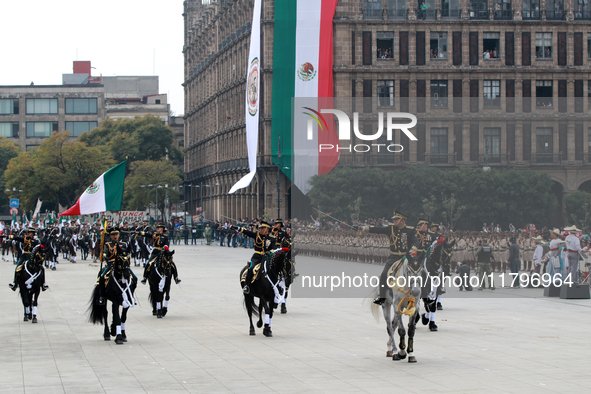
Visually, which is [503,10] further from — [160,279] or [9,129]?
[9,129]

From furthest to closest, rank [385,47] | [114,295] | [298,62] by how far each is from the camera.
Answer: [385,47], [298,62], [114,295]

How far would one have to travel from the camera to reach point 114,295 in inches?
590

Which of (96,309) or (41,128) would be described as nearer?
(96,309)

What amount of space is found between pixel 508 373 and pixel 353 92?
6021 centimetres

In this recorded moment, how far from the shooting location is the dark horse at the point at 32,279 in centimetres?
1811

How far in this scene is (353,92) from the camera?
232 ft

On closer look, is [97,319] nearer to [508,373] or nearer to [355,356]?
[355,356]

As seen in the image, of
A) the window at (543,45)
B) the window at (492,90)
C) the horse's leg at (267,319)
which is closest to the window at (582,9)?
the window at (543,45)

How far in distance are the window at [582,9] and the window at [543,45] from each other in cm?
298

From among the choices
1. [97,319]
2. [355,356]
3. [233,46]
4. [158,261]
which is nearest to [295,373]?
[355,356]

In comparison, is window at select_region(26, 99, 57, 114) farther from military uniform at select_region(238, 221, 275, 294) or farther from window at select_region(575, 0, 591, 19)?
military uniform at select_region(238, 221, 275, 294)

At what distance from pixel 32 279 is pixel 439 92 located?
5605cm

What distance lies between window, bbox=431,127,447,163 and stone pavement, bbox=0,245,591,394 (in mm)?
45423

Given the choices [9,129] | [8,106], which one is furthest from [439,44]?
[9,129]
